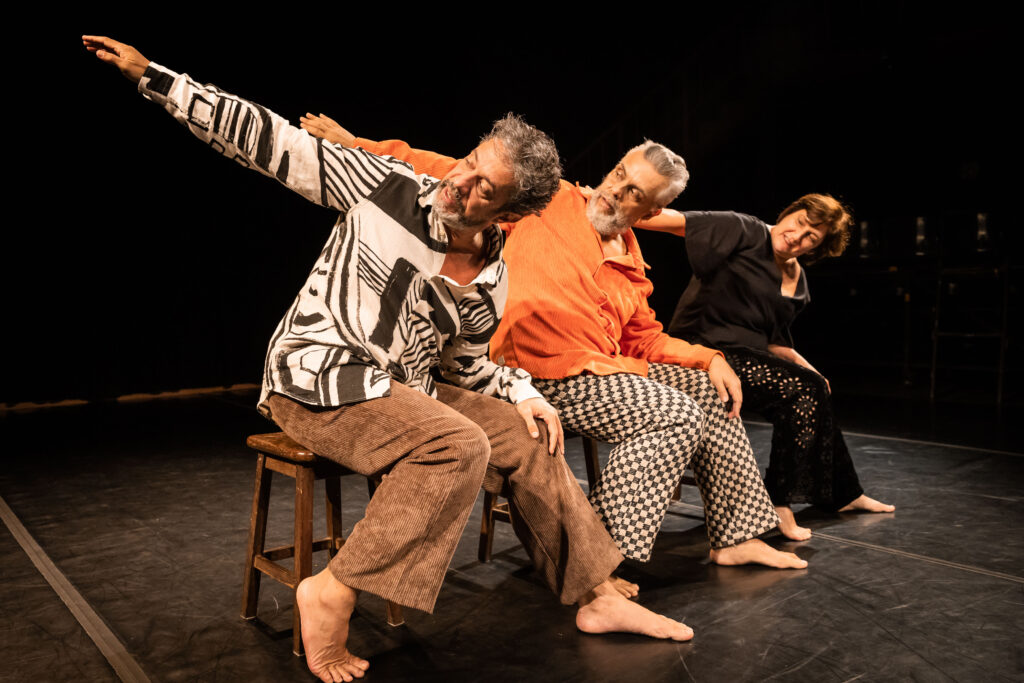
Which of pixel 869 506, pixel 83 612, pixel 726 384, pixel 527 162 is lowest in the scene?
pixel 83 612

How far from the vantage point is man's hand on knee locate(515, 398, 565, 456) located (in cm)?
166

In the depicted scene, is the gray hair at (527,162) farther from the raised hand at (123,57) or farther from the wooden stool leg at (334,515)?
the wooden stool leg at (334,515)

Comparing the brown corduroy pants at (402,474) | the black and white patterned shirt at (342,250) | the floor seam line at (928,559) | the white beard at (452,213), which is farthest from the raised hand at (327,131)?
the floor seam line at (928,559)

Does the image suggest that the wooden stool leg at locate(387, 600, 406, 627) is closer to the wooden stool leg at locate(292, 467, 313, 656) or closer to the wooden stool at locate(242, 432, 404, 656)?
the wooden stool at locate(242, 432, 404, 656)

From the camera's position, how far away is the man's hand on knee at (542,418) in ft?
5.44

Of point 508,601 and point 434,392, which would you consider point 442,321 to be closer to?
point 434,392

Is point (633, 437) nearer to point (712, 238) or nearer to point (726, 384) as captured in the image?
point (726, 384)

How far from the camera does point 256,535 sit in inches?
68.4

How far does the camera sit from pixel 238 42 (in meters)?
A: 5.43

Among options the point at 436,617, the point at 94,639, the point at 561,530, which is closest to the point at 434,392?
the point at 561,530

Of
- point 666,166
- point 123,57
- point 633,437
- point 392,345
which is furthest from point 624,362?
point 123,57

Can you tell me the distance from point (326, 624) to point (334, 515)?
0.44 metres

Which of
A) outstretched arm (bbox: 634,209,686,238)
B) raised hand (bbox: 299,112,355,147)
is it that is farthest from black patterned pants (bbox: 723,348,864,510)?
raised hand (bbox: 299,112,355,147)

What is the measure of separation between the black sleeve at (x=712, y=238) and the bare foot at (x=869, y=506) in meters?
0.98
